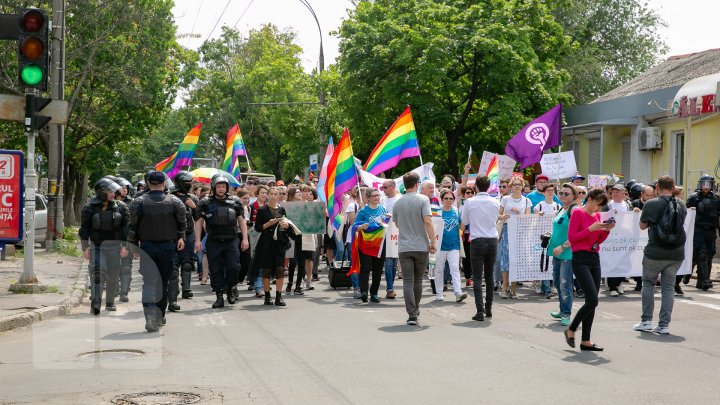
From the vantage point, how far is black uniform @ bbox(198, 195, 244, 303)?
12.8m

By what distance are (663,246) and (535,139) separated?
7.93 metres

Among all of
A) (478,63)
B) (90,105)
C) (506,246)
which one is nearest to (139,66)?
(90,105)

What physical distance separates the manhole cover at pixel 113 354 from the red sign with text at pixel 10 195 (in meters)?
4.64

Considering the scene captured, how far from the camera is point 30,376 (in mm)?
7734

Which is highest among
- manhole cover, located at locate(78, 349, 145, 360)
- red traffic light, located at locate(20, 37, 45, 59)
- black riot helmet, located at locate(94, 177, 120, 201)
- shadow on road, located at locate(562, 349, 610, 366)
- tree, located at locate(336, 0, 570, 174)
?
tree, located at locate(336, 0, 570, 174)

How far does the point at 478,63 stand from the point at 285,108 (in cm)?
2780

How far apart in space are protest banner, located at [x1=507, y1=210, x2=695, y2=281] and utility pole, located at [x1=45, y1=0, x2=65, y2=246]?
1100cm

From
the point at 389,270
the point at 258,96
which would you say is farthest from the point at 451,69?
the point at 258,96

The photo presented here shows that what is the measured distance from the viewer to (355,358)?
859cm

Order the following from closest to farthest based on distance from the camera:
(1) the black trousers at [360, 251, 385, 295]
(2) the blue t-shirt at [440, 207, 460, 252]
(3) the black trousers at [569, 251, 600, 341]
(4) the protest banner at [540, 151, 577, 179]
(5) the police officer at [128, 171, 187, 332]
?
(3) the black trousers at [569, 251, 600, 341] → (5) the police officer at [128, 171, 187, 332] → (1) the black trousers at [360, 251, 385, 295] → (2) the blue t-shirt at [440, 207, 460, 252] → (4) the protest banner at [540, 151, 577, 179]

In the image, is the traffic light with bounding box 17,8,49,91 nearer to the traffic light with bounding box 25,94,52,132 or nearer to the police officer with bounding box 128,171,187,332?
the traffic light with bounding box 25,94,52,132

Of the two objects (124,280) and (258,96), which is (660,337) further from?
(258,96)

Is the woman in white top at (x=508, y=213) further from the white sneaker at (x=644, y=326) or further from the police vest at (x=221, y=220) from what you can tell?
the police vest at (x=221, y=220)

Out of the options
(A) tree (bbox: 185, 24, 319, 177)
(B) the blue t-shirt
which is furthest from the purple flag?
(A) tree (bbox: 185, 24, 319, 177)
